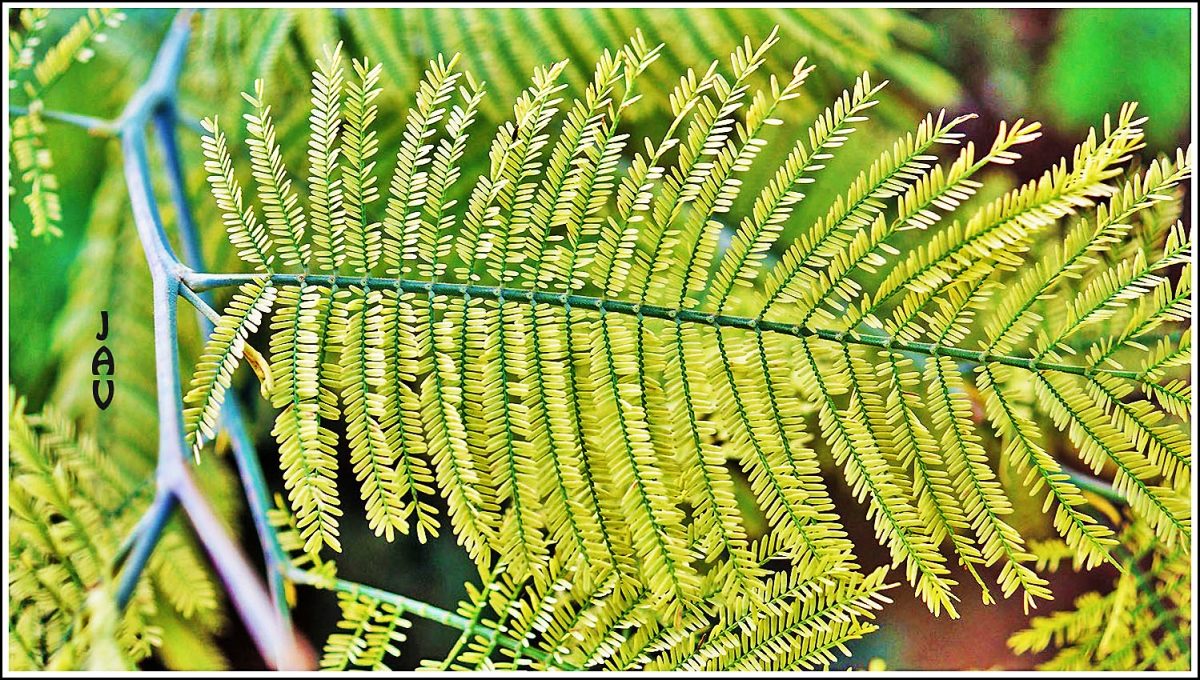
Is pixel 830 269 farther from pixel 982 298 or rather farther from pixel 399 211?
pixel 399 211

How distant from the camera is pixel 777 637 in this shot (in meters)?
0.41

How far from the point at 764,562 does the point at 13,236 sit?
522 millimetres

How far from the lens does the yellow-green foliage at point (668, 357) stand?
34 cm

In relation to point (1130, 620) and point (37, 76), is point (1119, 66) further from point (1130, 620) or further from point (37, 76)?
point (37, 76)

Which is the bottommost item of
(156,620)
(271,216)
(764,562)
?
(156,620)

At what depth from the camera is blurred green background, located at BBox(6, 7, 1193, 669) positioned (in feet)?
1.73

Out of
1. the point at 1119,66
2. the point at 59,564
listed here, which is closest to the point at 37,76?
the point at 59,564

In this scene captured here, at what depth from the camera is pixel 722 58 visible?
0.56 meters

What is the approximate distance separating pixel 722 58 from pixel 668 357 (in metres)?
0.30

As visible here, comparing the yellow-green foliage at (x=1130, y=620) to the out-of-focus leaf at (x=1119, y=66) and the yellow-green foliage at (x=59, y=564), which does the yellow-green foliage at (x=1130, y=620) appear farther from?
the yellow-green foliage at (x=59, y=564)

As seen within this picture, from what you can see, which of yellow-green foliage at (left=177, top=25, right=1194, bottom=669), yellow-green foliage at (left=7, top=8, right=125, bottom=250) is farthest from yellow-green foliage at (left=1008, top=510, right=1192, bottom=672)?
yellow-green foliage at (left=7, top=8, right=125, bottom=250)

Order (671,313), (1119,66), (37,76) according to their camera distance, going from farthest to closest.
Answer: (1119,66), (37,76), (671,313)

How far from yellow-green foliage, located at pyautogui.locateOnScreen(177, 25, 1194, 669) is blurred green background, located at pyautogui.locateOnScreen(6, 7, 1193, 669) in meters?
0.18

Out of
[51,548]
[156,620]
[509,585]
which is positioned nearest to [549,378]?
[509,585]
